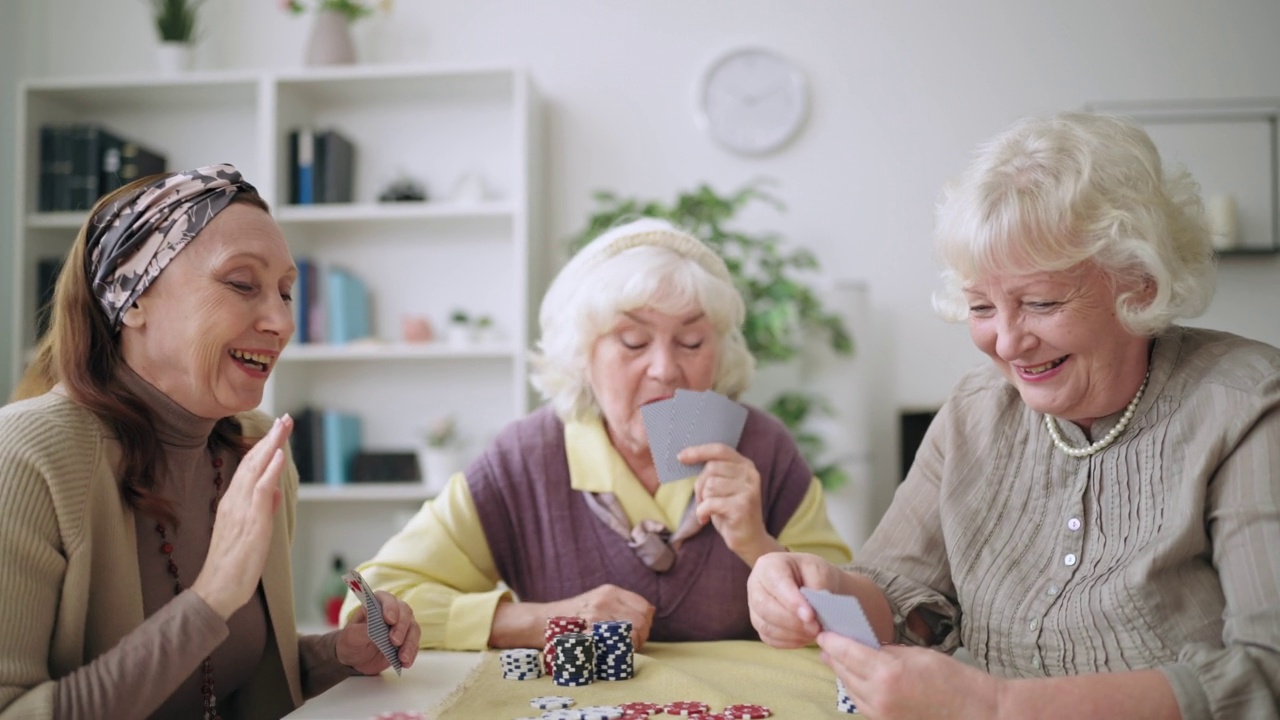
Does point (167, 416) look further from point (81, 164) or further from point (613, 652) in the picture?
point (81, 164)

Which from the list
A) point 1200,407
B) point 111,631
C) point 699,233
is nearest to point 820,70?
point 699,233

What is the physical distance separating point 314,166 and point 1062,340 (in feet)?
12.8

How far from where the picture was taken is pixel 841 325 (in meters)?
4.59

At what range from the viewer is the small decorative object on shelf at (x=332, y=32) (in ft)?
15.9

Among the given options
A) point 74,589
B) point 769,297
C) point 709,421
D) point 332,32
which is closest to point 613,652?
point 709,421

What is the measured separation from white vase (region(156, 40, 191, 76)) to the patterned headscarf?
3652mm

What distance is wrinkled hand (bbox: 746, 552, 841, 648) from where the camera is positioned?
158 cm

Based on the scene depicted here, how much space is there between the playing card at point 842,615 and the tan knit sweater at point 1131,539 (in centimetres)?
34

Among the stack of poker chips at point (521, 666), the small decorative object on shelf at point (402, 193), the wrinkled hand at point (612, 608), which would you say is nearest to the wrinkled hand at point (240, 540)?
the stack of poker chips at point (521, 666)

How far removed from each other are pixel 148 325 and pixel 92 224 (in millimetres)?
173

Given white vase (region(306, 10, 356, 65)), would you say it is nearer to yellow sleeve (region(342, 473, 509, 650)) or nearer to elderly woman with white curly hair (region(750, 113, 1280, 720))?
yellow sleeve (region(342, 473, 509, 650))

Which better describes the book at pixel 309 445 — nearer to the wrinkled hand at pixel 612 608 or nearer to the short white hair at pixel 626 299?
the short white hair at pixel 626 299

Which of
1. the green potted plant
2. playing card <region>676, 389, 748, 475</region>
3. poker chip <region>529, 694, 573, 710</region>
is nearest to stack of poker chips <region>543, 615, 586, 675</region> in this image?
poker chip <region>529, 694, 573, 710</region>

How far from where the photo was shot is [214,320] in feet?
5.22
